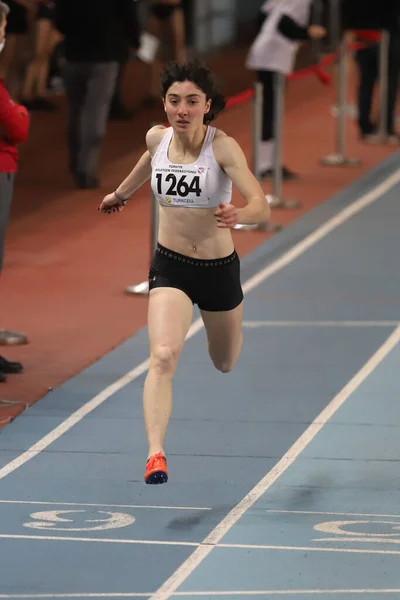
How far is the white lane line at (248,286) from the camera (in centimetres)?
909

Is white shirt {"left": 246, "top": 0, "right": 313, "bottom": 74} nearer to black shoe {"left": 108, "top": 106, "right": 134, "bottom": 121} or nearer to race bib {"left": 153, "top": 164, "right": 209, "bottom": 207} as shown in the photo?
black shoe {"left": 108, "top": 106, "right": 134, "bottom": 121}

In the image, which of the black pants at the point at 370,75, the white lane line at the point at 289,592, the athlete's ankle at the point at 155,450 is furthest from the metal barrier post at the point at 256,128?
the white lane line at the point at 289,592

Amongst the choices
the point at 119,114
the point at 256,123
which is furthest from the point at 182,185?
the point at 119,114

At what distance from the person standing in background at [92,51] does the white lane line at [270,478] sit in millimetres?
6049

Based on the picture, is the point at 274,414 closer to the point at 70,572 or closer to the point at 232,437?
the point at 232,437

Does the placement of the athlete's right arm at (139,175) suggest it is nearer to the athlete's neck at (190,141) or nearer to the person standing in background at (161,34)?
the athlete's neck at (190,141)

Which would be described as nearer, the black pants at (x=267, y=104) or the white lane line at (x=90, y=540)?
the white lane line at (x=90, y=540)

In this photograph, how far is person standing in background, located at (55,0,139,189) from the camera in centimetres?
1681

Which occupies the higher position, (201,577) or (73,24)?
(73,24)

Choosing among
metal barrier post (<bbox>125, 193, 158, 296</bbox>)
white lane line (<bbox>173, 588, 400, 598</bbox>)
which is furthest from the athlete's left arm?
metal barrier post (<bbox>125, 193, 158, 296</bbox>)

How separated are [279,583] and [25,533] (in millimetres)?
1396

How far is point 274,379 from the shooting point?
1075 centimetres

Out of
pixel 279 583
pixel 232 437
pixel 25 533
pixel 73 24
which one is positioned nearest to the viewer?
pixel 279 583

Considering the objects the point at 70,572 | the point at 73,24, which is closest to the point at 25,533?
the point at 70,572
